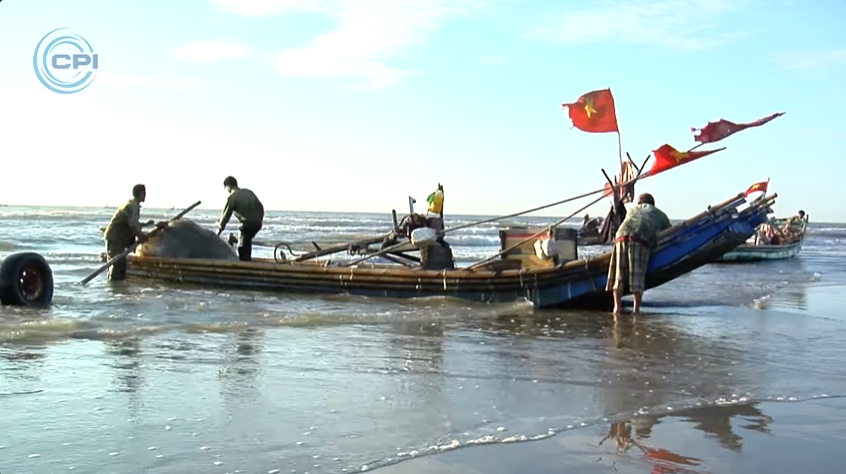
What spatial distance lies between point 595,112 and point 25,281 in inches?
293

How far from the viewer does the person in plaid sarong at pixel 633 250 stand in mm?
10375

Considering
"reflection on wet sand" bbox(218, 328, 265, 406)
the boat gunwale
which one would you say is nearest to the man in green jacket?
the boat gunwale

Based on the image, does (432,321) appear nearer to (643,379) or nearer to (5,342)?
(643,379)

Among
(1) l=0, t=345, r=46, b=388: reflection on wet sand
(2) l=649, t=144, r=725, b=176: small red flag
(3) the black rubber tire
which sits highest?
(2) l=649, t=144, r=725, b=176: small red flag

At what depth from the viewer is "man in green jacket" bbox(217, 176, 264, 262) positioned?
13.4 meters

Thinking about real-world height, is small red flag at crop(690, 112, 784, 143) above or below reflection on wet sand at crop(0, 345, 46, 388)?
above

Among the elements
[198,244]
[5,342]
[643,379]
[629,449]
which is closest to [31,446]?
[629,449]

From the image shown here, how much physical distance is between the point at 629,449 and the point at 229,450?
2.05 m

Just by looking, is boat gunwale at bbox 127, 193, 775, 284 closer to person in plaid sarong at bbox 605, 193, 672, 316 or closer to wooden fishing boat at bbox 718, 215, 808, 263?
person in plaid sarong at bbox 605, 193, 672, 316

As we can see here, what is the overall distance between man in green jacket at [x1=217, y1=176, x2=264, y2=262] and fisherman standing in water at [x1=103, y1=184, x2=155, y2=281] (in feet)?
4.03

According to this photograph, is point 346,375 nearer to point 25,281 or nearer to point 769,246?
point 25,281

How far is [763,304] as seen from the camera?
43.0ft

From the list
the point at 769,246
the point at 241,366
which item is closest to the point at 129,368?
the point at 241,366

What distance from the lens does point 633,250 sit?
1037cm
